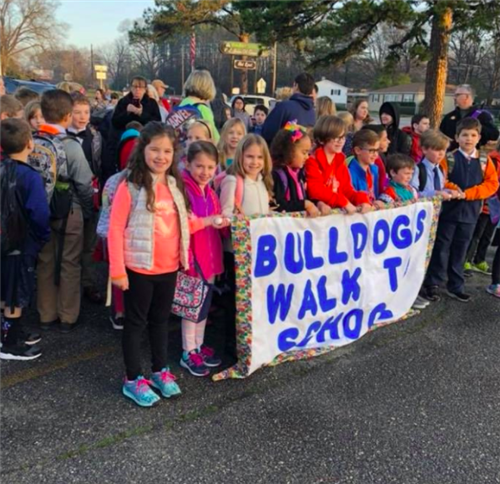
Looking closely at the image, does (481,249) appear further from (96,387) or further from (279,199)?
(96,387)

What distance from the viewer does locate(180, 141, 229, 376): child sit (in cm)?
328

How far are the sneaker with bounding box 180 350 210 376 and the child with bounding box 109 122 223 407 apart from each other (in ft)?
0.90

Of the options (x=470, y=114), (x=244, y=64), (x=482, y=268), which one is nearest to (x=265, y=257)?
(x=482, y=268)

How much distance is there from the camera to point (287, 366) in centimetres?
362

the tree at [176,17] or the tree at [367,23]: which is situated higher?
the tree at [176,17]

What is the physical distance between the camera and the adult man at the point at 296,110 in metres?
4.86

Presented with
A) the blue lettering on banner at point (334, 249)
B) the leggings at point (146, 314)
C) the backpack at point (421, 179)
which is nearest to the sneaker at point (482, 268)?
the backpack at point (421, 179)

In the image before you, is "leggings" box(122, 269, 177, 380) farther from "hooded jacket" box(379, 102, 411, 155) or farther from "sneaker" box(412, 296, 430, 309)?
"hooded jacket" box(379, 102, 411, 155)

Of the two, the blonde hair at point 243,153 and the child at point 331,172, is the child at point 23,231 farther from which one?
the child at point 331,172

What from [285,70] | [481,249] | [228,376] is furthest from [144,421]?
[285,70]

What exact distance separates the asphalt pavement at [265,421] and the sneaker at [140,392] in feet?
0.16

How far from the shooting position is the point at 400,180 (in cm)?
459

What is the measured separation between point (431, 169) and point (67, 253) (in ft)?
10.9

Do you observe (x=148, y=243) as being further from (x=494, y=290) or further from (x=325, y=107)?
(x=494, y=290)
